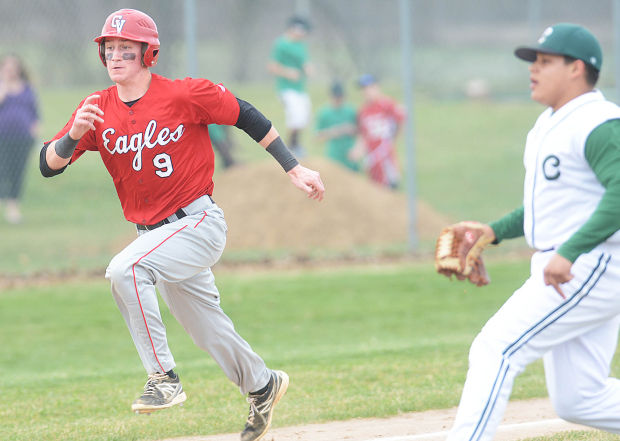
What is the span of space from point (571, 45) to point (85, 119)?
2.28 m

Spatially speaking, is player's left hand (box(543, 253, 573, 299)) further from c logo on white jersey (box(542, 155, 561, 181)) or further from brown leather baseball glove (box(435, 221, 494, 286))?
brown leather baseball glove (box(435, 221, 494, 286))

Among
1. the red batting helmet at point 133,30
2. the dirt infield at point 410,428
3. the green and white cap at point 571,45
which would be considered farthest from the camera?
the dirt infield at point 410,428

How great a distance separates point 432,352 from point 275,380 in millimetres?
2760

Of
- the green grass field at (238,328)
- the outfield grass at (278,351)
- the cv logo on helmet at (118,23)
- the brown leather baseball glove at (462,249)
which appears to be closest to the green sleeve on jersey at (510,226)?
the brown leather baseball glove at (462,249)

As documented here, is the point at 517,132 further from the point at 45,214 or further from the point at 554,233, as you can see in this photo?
the point at 554,233

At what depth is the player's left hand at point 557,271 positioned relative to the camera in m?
3.67

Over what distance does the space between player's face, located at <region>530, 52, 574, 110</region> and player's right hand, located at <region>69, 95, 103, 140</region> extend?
6.73 feet

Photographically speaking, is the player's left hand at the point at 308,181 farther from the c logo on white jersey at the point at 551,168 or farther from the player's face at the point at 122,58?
the c logo on white jersey at the point at 551,168

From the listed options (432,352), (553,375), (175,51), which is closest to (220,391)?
(432,352)

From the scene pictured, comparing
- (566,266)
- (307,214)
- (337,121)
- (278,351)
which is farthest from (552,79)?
(337,121)

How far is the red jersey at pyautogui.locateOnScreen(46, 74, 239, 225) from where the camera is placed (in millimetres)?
4723

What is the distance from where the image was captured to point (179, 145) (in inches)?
189

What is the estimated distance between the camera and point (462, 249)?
443cm

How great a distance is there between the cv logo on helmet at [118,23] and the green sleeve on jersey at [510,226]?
207 centimetres
